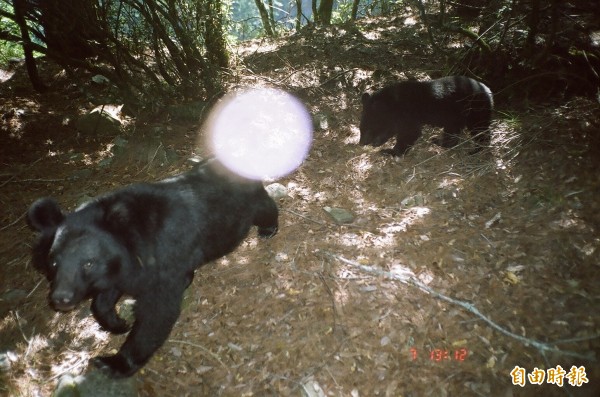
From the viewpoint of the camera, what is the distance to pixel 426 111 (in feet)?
22.1

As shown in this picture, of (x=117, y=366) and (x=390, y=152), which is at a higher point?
(x=390, y=152)

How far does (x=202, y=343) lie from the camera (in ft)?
12.7

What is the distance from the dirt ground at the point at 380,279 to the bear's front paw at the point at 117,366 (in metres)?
0.20

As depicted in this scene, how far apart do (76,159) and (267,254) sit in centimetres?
513

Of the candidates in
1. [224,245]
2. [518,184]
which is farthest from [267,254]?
[518,184]

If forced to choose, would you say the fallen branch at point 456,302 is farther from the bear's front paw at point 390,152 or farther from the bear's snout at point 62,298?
the bear's front paw at point 390,152

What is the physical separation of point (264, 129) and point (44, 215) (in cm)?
479

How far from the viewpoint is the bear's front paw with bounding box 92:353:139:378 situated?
3.48 m

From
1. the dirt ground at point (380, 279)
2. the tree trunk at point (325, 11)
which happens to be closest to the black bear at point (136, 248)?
the dirt ground at point (380, 279)

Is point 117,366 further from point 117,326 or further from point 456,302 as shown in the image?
point 456,302

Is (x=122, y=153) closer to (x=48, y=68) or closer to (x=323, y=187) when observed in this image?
(x=323, y=187)
